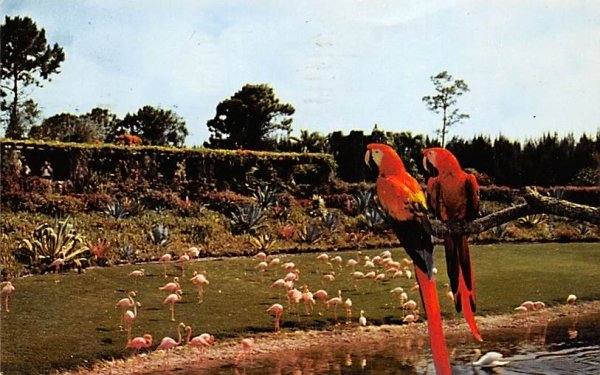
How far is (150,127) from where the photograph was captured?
962 cm

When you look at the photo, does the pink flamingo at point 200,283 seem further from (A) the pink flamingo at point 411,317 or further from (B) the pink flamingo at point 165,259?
(A) the pink flamingo at point 411,317

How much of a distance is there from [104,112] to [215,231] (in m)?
1.85

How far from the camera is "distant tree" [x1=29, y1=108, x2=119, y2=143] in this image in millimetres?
8742

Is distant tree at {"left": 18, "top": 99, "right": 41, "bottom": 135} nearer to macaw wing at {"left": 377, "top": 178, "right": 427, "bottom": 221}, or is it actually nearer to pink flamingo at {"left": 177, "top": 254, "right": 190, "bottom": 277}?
pink flamingo at {"left": 177, "top": 254, "right": 190, "bottom": 277}

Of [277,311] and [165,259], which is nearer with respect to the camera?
[277,311]

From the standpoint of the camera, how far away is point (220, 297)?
7.61 m

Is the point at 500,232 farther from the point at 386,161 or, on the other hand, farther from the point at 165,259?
the point at 386,161

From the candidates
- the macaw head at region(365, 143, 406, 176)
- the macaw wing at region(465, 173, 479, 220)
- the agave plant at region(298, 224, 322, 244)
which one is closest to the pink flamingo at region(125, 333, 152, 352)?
the macaw head at region(365, 143, 406, 176)

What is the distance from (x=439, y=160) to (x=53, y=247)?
398 centimetres

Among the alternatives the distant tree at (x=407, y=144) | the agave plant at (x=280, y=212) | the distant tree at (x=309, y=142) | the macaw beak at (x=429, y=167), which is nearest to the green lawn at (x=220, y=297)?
the agave plant at (x=280, y=212)

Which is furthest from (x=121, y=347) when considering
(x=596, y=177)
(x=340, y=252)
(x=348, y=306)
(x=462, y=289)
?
(x=596, y=177)

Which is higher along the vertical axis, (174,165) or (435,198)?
(174,165)

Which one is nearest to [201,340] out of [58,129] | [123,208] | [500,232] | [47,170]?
[123,208]

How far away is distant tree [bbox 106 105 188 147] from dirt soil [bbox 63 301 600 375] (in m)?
2.47
